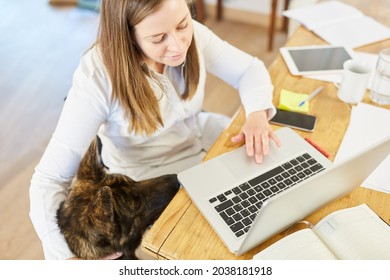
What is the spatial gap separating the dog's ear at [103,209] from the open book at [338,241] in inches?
13.5

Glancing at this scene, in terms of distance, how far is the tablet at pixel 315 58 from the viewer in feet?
3.87

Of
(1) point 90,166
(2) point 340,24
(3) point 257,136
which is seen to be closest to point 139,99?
(1) point 90,166

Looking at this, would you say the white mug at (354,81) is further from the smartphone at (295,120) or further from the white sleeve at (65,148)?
the white sleeve at (65,148)

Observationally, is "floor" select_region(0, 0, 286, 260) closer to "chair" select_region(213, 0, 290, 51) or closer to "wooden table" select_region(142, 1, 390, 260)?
"chair" select_region(213, 0, 290, 51)

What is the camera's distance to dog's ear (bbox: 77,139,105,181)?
0.94m

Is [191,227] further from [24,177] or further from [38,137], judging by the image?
[38,137]

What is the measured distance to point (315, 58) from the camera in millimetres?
1226

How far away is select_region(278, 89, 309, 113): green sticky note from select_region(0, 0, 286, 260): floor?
44.5 inches

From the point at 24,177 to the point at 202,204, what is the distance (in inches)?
54.6

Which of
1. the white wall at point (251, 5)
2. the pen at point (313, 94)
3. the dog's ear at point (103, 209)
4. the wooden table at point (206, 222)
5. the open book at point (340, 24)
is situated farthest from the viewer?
the white wall at point (251, 5)

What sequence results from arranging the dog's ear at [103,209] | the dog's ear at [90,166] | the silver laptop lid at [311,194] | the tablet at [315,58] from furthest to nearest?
the tablet at [315,58], the dog's ear at [90,166], the dog's ear at [103,209], the silver laptop lid at [311,194]

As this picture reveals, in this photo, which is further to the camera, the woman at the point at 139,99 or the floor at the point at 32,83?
the floor at the point at 32,83

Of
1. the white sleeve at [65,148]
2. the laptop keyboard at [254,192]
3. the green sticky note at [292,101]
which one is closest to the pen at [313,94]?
the green sticky note at [292,101]

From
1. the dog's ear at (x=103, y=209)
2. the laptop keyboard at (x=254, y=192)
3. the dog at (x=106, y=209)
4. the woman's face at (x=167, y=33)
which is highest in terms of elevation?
the woman's face at (x=167, y=33)
